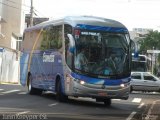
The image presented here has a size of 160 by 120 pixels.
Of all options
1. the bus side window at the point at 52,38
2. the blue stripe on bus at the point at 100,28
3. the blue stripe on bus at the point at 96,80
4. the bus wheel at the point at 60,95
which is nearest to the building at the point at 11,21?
the bus side window at the point at 52,38

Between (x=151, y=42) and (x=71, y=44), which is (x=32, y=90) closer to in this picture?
(x=71, y=44)

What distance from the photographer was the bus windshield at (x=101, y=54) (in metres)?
22.4

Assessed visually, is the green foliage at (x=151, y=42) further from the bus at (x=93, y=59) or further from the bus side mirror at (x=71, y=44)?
the bus side mirror at (x=71, y=44)

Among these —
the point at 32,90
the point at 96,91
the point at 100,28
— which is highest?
the point at 100,28

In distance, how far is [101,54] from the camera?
22.5m

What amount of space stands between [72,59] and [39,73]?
17.8 feet

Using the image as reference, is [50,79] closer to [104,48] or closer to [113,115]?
[104,48]

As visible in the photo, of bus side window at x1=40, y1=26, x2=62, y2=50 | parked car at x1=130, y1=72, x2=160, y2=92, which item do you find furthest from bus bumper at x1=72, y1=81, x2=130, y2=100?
parked car at x1=130, y1=72, x2=160, y2=92

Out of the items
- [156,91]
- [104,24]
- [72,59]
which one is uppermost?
[104,24]

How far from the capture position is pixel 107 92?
73.4 ft

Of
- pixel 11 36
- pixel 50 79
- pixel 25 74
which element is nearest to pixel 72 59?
pixel 50 79

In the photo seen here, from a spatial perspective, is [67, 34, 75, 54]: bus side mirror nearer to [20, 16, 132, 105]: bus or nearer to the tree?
[20, 16, 132, 105]: bus

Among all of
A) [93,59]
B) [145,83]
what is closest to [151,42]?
[145,83]

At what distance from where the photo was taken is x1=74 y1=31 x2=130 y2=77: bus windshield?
73.4 ft
